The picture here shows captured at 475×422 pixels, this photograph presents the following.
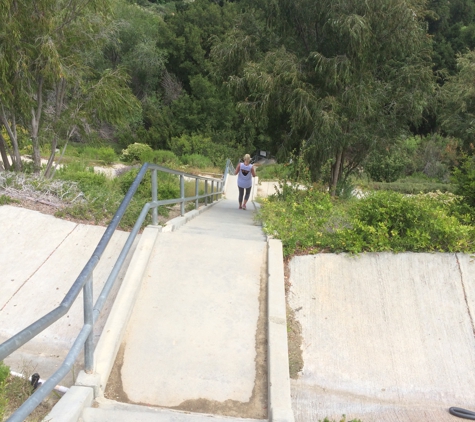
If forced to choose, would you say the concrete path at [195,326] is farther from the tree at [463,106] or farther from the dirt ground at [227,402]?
the tree at [463,106]

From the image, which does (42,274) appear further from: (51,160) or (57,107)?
(57,107)

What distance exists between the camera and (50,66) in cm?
802

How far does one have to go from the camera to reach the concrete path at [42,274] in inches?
157

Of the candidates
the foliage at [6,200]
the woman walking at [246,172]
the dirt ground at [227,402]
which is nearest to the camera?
the dirt ground at [227,402]

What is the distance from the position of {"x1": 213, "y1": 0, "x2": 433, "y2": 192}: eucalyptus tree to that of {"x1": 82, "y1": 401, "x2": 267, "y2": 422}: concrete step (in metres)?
7.24

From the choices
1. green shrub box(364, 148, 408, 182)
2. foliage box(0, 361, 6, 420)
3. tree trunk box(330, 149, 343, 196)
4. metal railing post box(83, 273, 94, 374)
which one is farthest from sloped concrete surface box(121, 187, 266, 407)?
green shrub box(364, 148, 408, 182)

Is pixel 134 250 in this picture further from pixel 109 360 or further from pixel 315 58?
pixel 315 58

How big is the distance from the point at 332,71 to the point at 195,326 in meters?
7.00

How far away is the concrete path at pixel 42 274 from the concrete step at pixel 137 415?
510 mm

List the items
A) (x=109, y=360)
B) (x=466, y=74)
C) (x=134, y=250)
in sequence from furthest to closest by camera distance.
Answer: (x=466, y=74) < (x=134, y=250) < (x=109, y=360)

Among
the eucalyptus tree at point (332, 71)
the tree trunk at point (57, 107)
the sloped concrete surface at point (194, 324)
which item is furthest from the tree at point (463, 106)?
the sloped concrete surface at point (194, 324)

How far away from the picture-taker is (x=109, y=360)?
3.26m

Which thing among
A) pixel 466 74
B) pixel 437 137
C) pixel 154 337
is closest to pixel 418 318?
pixel 154 337

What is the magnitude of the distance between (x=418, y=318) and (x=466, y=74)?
16.1 meters
